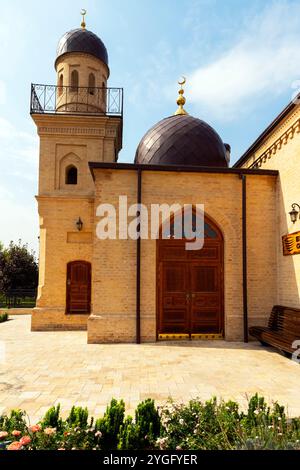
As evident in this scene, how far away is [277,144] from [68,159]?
7786mm

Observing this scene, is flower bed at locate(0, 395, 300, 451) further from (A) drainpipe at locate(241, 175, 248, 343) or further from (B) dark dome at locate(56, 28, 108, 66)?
(B) dark dome at locate(56, 28, 108, 66)

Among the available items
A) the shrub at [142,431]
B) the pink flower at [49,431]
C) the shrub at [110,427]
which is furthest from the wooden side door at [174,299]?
the pink flower at [49,431]

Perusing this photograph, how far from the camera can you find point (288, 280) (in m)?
8.74

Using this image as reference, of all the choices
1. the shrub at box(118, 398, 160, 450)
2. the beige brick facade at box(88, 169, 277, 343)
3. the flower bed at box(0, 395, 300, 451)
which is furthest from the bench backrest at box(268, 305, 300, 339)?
the shrub at box(118, 398, 160, 450)

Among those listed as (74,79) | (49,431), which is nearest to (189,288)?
(49,431)

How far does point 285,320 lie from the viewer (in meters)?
8.08

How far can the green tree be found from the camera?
2170 centimetres

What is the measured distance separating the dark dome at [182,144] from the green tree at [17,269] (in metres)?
14.6

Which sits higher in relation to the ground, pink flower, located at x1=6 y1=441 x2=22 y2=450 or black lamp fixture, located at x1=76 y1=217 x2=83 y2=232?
black lamp fixture, located at x1=76 y1=217 x2=83 y2=232

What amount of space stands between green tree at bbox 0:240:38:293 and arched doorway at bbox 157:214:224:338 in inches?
628

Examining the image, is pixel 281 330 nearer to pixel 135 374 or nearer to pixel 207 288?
pixel 207 288

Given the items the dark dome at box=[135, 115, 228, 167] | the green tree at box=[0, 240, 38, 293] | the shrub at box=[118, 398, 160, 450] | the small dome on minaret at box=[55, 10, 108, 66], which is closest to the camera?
the shrub at box=[118, 398, 160, 450]

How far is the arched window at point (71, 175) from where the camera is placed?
12484 mm
